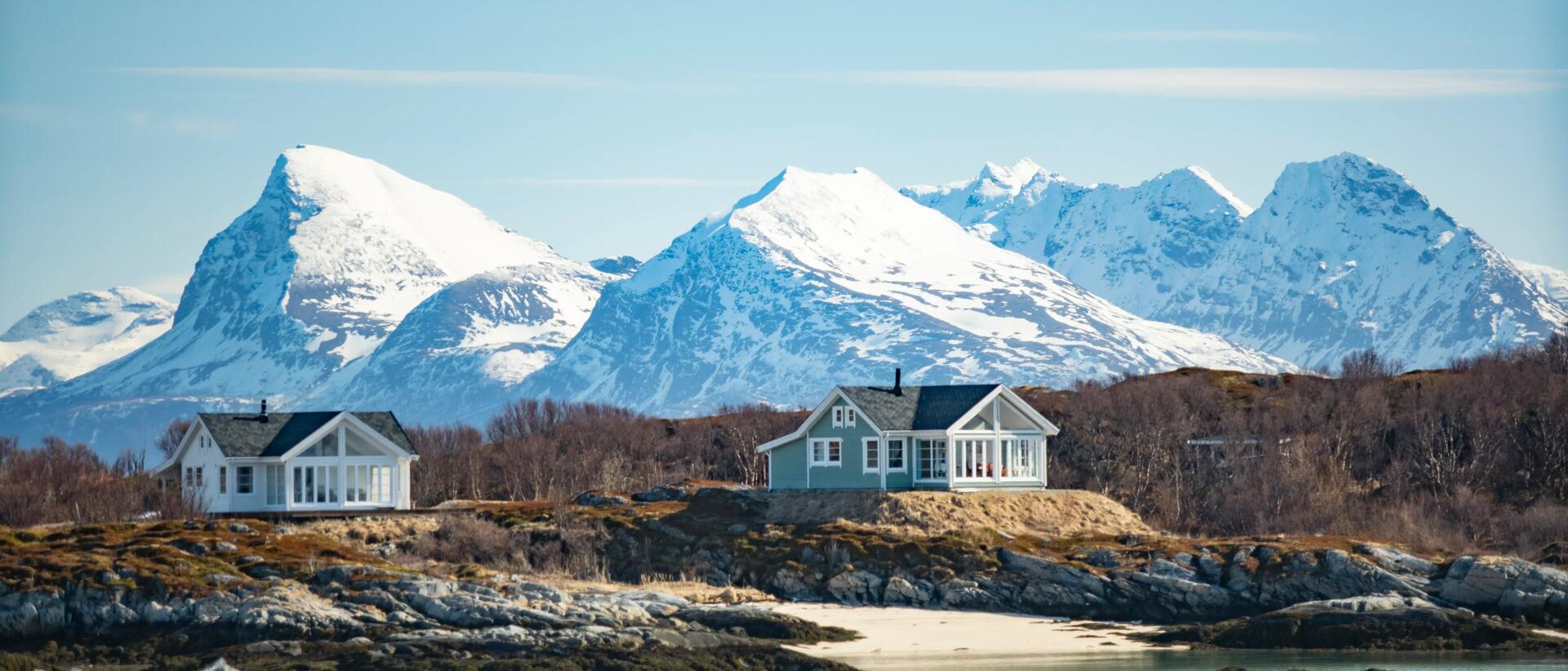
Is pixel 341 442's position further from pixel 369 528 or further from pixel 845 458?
pixel 845 458

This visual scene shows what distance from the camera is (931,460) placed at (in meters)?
84.1

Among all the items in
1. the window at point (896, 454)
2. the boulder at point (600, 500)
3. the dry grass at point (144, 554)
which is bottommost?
the dry grass at point (144, 554)

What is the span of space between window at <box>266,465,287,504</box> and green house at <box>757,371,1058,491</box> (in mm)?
19411

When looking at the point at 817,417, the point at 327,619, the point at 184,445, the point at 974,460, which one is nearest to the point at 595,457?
the point at 817,417

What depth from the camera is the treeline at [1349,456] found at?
3408 inches

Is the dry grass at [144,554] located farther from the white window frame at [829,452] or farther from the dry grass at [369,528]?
the white window frame at [829,452]

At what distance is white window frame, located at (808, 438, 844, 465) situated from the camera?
8512 cm

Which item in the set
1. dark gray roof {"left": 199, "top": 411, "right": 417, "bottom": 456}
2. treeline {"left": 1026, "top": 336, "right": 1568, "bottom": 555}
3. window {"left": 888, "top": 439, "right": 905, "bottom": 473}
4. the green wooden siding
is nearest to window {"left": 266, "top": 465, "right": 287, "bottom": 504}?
dark gray roof {"left": 199, "top": 411, "right": 417, "bottom": 456}

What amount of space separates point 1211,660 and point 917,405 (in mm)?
28724

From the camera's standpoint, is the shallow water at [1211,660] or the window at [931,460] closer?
the shallow water at [1211,660]

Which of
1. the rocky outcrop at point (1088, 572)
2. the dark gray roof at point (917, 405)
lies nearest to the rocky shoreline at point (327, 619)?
the rocky outcrop at point (1088, 572)

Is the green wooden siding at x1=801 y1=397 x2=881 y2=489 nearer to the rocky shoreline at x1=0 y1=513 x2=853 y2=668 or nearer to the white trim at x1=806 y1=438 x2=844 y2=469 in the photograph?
the white trim at x1=806 y1=438 x2=844 y2=469

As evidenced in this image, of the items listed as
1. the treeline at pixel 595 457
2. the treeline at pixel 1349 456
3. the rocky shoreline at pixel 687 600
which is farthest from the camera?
the treeline at pixel 595 457

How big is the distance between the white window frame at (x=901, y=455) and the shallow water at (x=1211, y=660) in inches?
917
